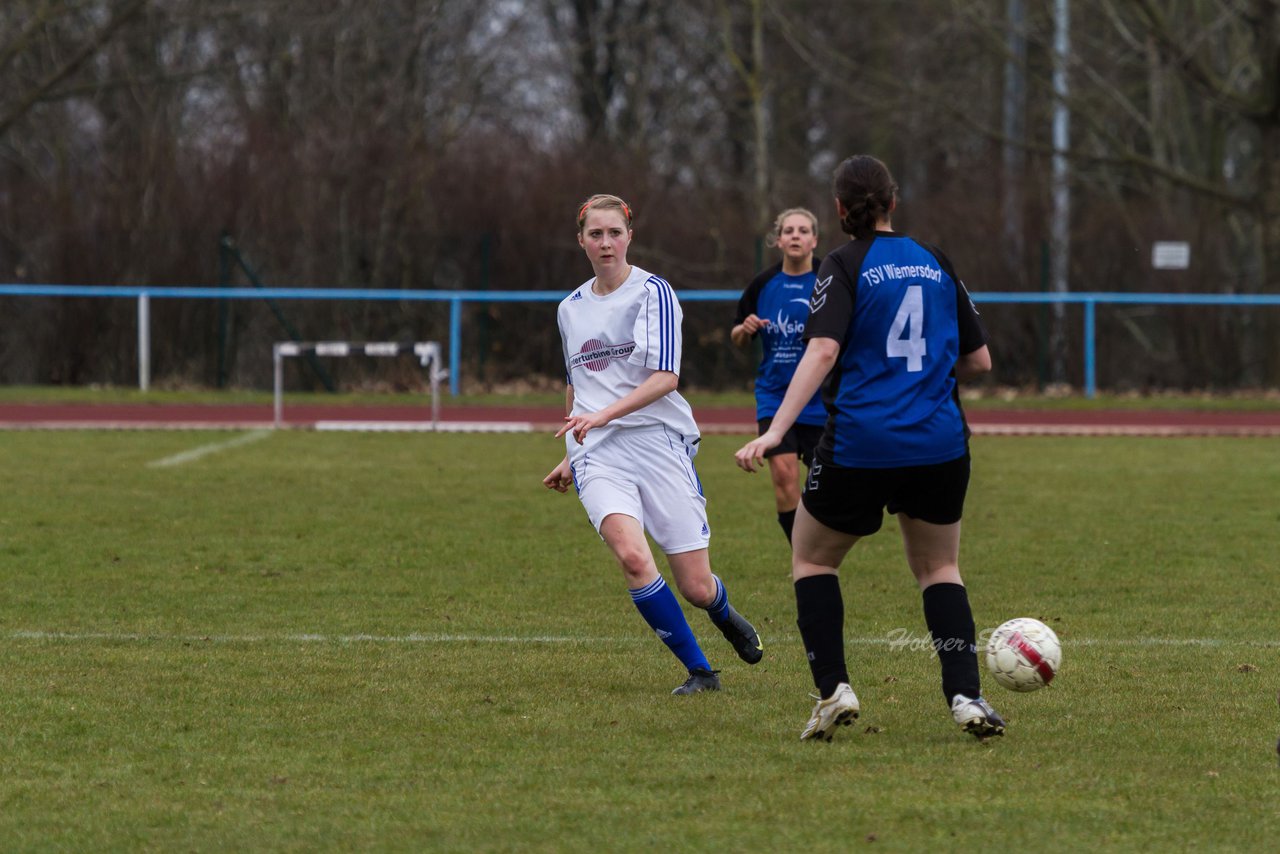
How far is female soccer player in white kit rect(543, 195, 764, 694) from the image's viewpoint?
20.4 ft

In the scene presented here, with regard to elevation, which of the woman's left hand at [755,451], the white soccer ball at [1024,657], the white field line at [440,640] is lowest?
the white field line at [440,640]

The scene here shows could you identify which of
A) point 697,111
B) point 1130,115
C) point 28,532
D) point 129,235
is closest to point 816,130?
point 697,111

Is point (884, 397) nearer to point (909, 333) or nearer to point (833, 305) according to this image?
point (909, 333)

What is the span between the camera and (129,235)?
26.7 meters

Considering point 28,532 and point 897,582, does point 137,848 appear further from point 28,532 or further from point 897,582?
point 28,532

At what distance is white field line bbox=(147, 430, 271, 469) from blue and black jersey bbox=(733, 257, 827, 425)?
283 inches

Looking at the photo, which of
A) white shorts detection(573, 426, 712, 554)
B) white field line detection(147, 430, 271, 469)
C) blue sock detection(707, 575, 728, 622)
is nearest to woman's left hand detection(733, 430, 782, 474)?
white shorts detection(573, 426, 712, 554)

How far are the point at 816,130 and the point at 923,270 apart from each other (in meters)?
32.0

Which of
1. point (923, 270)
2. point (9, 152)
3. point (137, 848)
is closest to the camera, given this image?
point (137, 848)

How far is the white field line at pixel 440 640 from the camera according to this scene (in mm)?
7152

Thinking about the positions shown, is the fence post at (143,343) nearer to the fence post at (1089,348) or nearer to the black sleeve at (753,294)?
the fence post at (1089,348)

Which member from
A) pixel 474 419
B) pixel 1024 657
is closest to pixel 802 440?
pixel 1024 657

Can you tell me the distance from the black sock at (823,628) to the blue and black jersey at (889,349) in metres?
0.47

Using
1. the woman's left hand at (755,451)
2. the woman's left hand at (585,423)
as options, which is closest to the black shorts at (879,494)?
the woman's left hand at (755,451)
